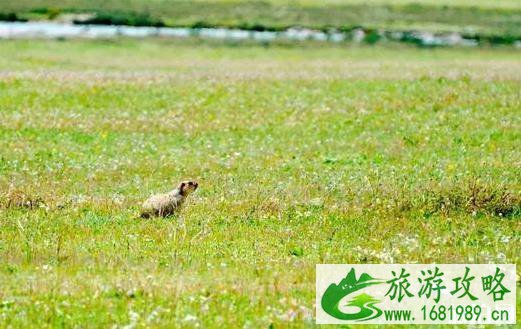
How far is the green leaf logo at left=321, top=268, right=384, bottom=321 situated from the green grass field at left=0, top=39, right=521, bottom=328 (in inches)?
11.0

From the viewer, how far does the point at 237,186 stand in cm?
2130

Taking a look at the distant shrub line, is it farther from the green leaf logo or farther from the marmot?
the green leaf logo

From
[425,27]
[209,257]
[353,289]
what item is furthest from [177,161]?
[425,27]

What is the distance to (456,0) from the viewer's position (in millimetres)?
104188

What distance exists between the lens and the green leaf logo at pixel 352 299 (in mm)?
12594

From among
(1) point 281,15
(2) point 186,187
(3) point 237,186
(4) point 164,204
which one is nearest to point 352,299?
(4) point 164,204

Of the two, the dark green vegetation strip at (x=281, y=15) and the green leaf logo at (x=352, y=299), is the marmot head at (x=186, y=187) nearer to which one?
the green leaf logo at (x=352, y=299)

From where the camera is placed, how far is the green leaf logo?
12594 mm

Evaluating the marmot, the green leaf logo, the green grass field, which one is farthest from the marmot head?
the green leaf logo

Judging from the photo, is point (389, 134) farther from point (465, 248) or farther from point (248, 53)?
point (248, 53)

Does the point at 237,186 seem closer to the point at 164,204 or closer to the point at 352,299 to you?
the point at 164,204

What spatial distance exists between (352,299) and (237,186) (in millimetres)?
8557

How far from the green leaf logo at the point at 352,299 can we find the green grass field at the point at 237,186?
281 millimetres

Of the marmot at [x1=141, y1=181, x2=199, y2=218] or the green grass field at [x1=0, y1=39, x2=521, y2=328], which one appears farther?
the marmot at [x1=141, y1=181, x2=199, y2=218]
